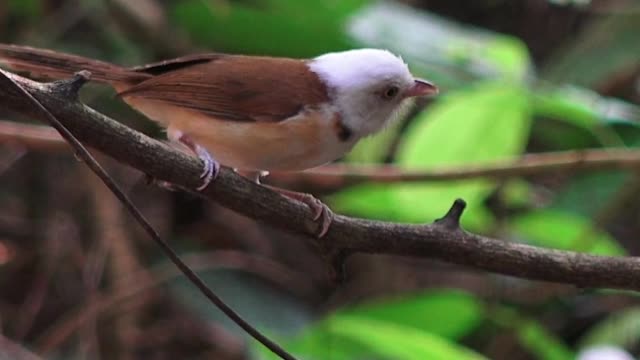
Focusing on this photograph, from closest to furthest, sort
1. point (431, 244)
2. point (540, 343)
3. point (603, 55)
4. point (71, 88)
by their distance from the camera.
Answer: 1. point (71, 88)
2. point (431, 244)
3. point (540, 343)
4. point (603, 55)

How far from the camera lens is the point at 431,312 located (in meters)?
2.22

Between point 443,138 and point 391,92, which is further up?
point 443,138

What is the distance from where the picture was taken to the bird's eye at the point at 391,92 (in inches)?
58.6

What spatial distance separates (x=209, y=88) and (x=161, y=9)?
1.28 meters

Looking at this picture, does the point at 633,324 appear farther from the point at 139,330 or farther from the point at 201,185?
the point at 201,185

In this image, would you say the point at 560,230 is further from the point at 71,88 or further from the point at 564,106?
the point at 71,88

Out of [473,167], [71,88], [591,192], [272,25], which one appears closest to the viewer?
[71,88]

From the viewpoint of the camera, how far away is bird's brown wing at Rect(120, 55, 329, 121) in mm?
1396

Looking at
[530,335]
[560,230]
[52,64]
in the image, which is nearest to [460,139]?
[560,230]

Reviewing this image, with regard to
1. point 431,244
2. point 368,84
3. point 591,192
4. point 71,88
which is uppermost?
point 591,192

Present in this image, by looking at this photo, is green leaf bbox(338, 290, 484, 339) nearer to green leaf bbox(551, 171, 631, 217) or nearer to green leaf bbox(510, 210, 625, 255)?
green leaf bbox(510, 210, 625, 255)

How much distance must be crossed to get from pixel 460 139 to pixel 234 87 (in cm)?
71

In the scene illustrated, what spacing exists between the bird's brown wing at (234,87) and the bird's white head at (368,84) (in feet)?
0.09

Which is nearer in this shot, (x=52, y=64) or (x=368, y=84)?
(x=52, y=64)
